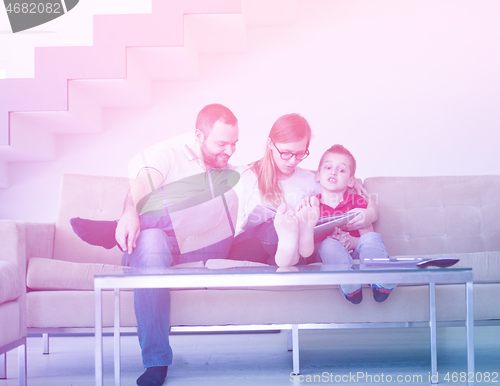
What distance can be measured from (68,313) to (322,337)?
49.4 inches

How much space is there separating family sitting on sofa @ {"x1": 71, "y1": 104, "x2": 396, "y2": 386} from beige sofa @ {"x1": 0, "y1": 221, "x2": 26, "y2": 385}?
0.19m

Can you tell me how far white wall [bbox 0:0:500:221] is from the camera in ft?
8.79

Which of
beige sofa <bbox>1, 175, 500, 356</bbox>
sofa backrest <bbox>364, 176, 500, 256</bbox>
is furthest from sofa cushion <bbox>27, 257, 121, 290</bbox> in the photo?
sofa backrest <bbox>364, 176, 500, 256</bbox>

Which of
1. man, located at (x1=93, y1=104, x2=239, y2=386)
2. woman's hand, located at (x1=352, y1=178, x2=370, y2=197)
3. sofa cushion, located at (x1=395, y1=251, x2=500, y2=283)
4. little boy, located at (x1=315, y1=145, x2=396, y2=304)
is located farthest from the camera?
woman's hand, located at (x1=352, y1=178, x2=370, y2=197)

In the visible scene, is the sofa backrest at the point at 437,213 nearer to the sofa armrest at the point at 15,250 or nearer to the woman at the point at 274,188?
the woman at the point at 274,188

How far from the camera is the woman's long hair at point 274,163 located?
6.31 ft

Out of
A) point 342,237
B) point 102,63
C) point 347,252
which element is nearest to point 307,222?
point 347,252

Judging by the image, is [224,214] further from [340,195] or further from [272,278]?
[272,278]

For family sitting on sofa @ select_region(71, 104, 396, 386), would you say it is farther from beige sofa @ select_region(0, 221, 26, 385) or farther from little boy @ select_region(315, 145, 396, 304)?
beige sofa @ select_region(0, 221, 26, 385)

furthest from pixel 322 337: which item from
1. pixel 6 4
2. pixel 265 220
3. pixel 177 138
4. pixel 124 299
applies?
pixel 6 4

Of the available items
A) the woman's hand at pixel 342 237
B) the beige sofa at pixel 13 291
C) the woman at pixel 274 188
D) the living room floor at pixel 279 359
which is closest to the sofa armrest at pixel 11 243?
the beige sofa at pixel 13 291

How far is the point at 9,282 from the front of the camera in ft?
4.44

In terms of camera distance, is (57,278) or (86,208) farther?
(86,208)

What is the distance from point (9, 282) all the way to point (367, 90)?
2.16 meters
